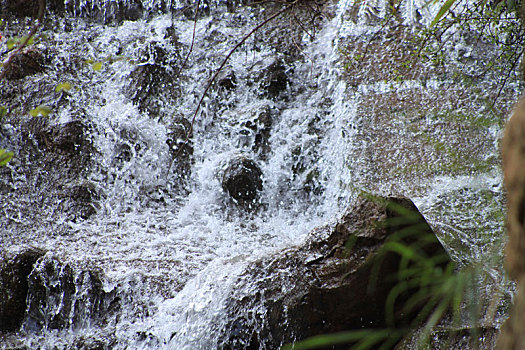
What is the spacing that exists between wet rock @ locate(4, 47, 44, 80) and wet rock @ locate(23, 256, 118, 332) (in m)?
2.99

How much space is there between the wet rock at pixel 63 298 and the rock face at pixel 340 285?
4.20 ft

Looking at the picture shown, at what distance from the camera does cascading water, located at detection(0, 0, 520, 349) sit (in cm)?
372

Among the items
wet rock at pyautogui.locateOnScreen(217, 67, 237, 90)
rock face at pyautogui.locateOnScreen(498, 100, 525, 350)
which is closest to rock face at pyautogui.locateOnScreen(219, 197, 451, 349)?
rock face at pyautogui.locateOnScreen(498, 100, 525, 350)

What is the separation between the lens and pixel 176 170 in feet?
18.1

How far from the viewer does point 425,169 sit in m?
4.20

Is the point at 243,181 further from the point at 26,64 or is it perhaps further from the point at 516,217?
the point at 516,217

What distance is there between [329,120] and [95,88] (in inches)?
106

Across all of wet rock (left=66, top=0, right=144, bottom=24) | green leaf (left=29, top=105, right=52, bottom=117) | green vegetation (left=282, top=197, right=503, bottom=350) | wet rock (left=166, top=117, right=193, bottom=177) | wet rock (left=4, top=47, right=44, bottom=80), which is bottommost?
green vegetation (left=282, top=197, right=503, bottom=350)

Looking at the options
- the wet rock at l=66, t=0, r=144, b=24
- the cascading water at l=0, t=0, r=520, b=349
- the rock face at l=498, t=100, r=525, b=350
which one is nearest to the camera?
the rock face at l=498, t=100, r=525, b=350

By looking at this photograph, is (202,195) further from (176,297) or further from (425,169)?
(425,169)

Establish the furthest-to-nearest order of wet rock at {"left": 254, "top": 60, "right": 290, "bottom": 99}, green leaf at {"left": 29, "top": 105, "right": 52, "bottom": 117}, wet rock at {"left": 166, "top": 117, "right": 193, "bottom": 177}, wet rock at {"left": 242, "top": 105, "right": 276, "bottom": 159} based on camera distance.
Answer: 1. wet rock at {"left": 254, "top": 60, "right": 290, "bottom": 99}
2. wet rock at {"left": 166, "top": 117, "right": 193, "bottom": 177}
3. wet rock at {"left": 242, "top": 105, "right": 276, "bottom": 159}
4. green leaf at {"left": 29, "top": 105, "right": 52, "bottom": 117}

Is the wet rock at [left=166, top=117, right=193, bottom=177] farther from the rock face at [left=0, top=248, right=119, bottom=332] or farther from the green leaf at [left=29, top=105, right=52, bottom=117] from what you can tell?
the green leaf at [left=29, top=105, right=52, bottom=117]

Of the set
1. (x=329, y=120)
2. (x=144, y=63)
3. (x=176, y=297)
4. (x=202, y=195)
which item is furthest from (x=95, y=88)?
(x=176, y=297)

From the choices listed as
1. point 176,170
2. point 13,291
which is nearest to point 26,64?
point 176,170
